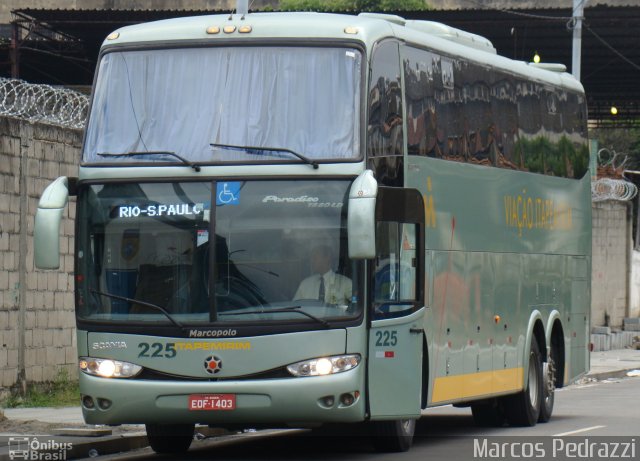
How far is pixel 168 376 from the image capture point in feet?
40.9

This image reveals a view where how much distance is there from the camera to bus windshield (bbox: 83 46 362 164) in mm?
12664

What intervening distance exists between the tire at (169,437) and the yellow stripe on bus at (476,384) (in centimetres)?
236

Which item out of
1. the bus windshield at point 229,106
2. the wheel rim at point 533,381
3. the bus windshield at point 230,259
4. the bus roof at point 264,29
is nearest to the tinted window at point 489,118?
the bus roof at point 264,29

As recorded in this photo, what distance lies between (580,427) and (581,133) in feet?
15.3

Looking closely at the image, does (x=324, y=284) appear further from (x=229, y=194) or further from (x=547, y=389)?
(x=547, y=389)

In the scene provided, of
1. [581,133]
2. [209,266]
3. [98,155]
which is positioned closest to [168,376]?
[209,266]

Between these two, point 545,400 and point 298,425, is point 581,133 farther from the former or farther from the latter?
point 298,425

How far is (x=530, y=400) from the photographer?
703 inches

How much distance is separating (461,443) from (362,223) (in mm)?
4496

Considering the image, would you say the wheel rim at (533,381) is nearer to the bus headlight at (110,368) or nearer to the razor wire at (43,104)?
the razor wire at (43,104)

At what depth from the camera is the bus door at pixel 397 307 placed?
12.8 m

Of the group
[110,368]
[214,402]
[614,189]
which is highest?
[614,189]

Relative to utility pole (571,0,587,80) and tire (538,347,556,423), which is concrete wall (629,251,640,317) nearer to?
utility pole (571,0,587,80)

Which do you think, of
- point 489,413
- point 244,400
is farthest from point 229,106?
point 489,413
